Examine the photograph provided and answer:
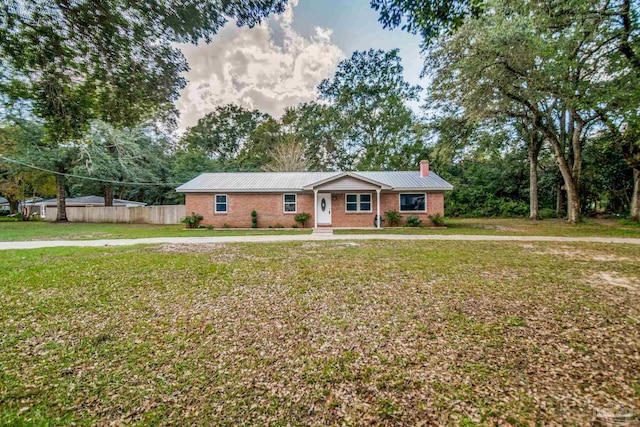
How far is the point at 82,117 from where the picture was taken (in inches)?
199

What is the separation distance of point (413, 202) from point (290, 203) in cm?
756

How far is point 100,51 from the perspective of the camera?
4.03m

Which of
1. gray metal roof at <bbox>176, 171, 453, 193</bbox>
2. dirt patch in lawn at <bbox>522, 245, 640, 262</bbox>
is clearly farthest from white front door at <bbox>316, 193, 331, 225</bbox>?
dirt patch in lawn at <bbox>522, 245, 640, 262</bbox>

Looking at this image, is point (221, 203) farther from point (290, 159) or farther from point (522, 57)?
point (522, 57)

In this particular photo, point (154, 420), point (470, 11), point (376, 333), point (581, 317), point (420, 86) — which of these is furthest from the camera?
point (420, 86)

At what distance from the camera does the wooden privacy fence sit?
23.3 m

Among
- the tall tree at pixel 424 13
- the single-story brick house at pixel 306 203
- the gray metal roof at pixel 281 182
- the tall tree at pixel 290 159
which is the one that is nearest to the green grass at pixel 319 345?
the tall tree at pixel 424 13

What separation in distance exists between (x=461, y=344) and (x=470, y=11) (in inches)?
191

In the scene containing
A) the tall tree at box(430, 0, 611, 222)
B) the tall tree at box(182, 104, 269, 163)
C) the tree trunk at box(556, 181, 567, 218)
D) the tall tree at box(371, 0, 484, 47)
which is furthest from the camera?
the tall tree at box(182, 104, 269, 163)

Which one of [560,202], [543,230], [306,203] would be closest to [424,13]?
[306,203]

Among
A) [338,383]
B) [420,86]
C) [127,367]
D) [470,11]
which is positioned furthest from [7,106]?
[420,86]

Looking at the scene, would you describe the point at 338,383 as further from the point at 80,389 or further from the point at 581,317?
the point at 581,317

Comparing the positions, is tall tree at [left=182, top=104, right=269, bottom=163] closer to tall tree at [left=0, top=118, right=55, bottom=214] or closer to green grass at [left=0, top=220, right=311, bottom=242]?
tall tree at [left=0, top=118, right=55, bottom=214]

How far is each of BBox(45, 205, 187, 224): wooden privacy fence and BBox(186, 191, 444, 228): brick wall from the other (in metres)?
6.69
